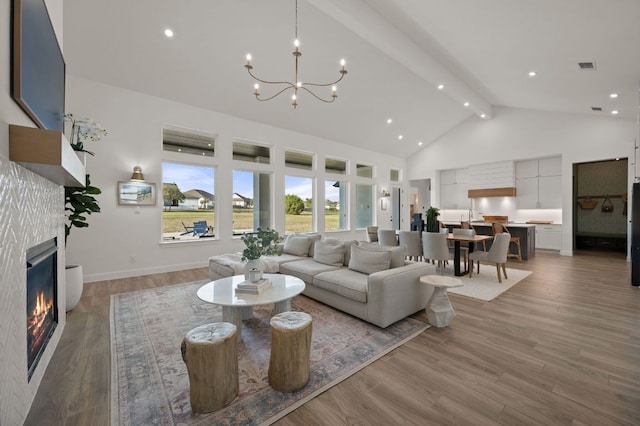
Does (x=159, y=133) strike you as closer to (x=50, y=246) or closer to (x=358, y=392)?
(x=50, y=246)

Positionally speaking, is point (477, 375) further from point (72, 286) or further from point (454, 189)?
point (454, 189)

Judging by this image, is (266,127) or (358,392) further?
(266,127)

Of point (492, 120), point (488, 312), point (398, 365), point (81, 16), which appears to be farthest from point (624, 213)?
point (81, 16)

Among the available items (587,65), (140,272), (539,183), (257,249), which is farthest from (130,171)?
(539,183)

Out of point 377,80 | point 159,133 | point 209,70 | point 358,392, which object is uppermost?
point 377,80

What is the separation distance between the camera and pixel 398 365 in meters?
2.24

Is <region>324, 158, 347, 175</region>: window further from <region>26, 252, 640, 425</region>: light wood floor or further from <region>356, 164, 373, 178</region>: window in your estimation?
<region>26, 252, 640, 425</region>: light wood floor

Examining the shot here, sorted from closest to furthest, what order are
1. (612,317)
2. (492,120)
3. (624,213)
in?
(612,317), (624,213), (492,120)

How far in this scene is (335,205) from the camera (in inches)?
357

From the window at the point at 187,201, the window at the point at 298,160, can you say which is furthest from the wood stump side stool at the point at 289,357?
the window at the point at 298,160

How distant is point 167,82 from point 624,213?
1231 centimetres

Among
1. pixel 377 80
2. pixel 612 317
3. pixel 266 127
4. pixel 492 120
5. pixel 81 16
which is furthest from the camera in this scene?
pixel 492 120

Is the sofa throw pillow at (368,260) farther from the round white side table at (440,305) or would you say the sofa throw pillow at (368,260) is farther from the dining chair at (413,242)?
the dining chair at (413,242)

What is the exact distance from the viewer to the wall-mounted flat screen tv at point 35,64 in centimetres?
146
